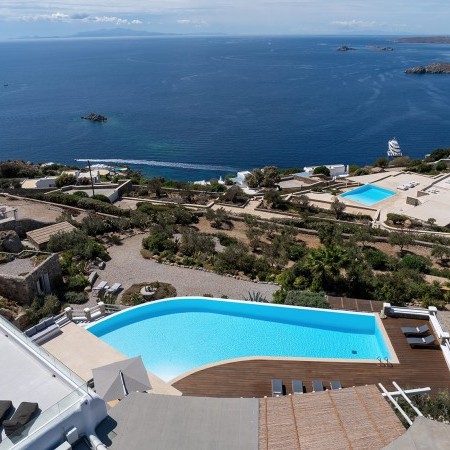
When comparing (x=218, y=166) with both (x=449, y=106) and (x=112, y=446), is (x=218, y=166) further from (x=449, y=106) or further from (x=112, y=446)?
(x=449, y=106)

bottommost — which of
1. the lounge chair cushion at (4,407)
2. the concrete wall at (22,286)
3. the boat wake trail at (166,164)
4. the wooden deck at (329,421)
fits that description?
the boat wake trail at (166,164)

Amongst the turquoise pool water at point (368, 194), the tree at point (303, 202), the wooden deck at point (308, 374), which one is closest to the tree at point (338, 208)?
the tree at point (303, 202)

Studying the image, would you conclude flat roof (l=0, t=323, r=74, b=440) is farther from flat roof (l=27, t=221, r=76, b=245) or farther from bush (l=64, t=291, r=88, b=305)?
flat roof (l=27, t=221, r=76, b=245)

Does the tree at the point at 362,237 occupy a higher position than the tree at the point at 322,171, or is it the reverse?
the tree at the point at 362,237

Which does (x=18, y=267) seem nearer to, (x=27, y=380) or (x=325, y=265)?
(x=27, y=380)

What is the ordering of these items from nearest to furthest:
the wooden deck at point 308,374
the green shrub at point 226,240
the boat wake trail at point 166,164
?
the wooden deck at point 308,374 → the green shrub at point 226,240 → the boat wake trail at point 166,164

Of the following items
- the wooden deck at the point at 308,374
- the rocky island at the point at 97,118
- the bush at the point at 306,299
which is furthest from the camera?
the rocky island at the point at 97,118

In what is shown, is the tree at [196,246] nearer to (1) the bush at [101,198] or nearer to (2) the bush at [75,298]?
(2) the bush at [75,298]

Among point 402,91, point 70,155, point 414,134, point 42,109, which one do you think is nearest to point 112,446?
point 70,155
